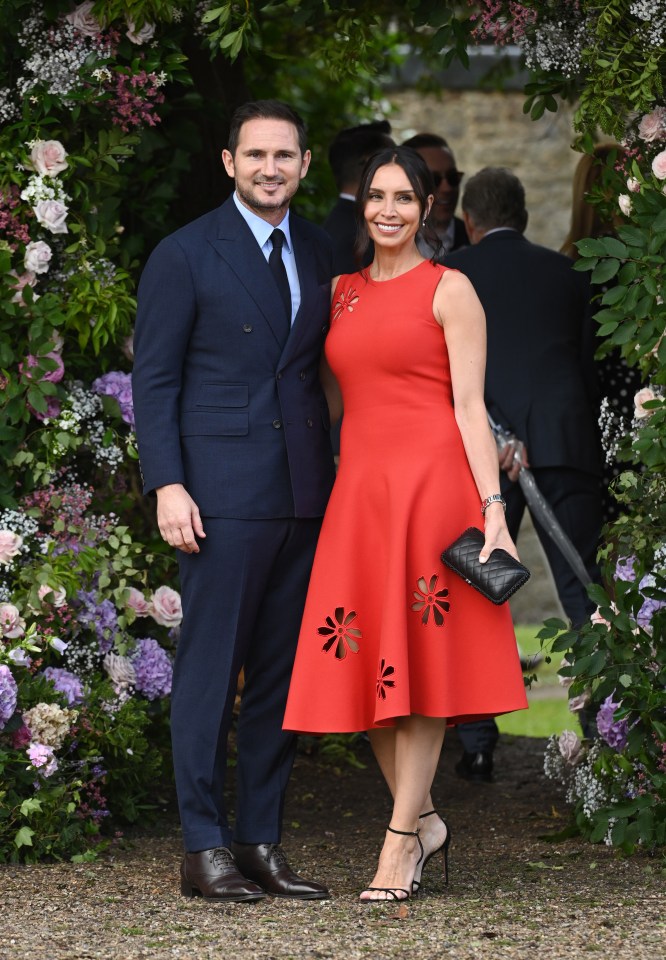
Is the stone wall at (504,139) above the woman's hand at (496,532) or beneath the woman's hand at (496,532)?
above

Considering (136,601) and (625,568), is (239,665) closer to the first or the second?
(136,601)

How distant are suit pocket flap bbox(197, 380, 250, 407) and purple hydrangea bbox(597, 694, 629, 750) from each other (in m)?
1.54

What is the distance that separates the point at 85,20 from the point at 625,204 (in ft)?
5.66

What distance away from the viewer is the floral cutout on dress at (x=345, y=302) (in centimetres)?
388

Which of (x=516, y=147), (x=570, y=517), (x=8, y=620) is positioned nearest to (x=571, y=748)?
(x=570, y=517)

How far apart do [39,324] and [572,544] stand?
6.79 ft

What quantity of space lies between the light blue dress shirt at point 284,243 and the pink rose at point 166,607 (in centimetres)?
127

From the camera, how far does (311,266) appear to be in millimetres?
3975

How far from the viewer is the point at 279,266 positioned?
3904 millimetres

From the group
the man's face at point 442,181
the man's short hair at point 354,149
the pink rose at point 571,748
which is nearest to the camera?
the pink rose at point 571,748

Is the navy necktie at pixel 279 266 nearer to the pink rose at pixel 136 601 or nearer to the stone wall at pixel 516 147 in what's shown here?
the pink rose at pixel 136 601

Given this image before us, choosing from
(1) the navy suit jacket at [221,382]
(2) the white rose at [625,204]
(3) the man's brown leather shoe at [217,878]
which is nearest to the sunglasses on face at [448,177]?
(2) the white rose at [625,204]

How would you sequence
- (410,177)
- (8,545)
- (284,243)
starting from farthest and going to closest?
(8,545), (284,243), (410,177)

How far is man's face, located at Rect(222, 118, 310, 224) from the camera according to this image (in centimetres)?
378
